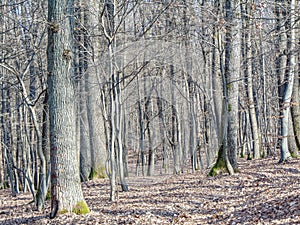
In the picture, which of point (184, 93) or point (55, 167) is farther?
point (184, 93)

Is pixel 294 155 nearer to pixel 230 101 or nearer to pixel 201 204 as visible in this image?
pixel 230 101

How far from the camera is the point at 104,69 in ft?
34.9

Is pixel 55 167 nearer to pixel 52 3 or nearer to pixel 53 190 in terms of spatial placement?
pixel 53 190

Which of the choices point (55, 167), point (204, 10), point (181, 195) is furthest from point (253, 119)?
point (55, 167)

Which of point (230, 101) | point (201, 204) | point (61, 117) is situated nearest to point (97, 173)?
point (230, 101)

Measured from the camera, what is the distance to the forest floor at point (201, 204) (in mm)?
6984

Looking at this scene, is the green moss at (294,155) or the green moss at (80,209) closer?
the green moss at (80,209)

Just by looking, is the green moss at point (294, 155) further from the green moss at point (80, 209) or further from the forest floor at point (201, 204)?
the green moss at point (80, 209)

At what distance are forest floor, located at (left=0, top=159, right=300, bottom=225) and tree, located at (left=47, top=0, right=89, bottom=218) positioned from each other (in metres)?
0.34

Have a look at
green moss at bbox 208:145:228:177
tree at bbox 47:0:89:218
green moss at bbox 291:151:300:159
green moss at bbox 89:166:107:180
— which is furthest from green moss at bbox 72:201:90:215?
green moss at bbox 291:151:300:159

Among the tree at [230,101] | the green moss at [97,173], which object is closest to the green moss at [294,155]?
the tree at [230,101]

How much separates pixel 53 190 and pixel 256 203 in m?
3.80

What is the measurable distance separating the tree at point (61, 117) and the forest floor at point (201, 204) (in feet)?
1.11

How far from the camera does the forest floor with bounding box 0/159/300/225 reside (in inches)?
275
